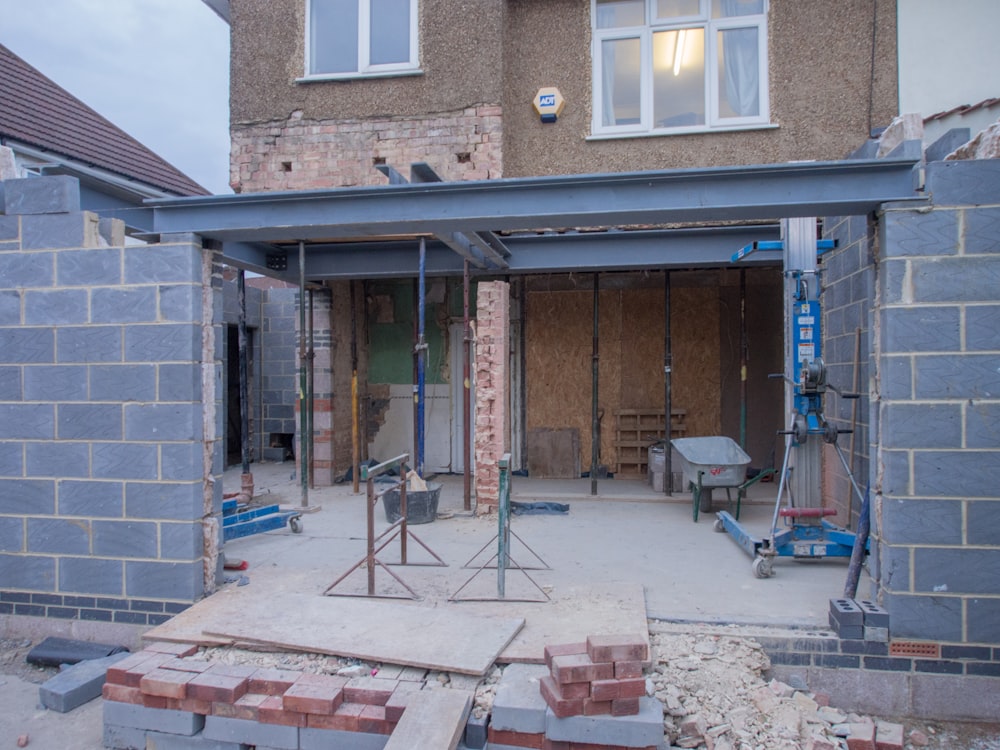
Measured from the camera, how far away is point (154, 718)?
3738mm

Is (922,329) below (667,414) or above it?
above

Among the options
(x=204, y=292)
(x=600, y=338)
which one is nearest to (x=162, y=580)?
(x=204, y=292)

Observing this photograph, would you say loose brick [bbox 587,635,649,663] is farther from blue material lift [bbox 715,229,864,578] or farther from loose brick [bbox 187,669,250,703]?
blue material lift [bbox 715,229,864,578]

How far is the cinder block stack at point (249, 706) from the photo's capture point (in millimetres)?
3547

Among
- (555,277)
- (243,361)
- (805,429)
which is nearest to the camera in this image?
(805,429)

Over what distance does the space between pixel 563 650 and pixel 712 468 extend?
158 inches

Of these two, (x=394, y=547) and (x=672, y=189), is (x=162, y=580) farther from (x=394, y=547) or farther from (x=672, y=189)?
(x=672, y=189)

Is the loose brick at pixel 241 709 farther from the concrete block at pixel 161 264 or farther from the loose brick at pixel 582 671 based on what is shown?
the concrete block at pixel 161 264

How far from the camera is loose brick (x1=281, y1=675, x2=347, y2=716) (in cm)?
354

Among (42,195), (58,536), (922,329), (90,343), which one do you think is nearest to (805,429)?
(922,329)

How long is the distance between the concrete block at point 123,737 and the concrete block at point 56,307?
8.86ft

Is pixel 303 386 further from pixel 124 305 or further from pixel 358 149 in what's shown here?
pixel 124 305

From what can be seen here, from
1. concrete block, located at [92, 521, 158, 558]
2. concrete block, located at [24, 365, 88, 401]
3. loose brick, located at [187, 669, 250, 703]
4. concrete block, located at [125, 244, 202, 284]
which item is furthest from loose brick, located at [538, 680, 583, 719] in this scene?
concrete block, located at [24, 365, 88, 401]

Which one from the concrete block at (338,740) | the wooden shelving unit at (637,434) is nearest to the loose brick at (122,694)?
the concrete block at (338,740)
